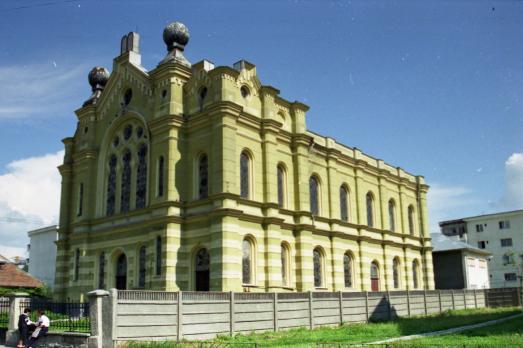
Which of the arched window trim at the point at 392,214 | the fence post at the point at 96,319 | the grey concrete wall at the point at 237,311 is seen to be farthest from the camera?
the arched window trim at the point at 392,214

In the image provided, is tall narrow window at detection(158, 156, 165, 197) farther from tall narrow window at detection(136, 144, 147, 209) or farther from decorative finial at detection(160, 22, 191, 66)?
decorative finial at detection(160, 22, 191, 66)

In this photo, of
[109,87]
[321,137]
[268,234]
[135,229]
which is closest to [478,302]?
[321,137]

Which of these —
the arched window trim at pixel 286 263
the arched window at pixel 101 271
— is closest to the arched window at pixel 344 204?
the arched window trim at pixel 286 263

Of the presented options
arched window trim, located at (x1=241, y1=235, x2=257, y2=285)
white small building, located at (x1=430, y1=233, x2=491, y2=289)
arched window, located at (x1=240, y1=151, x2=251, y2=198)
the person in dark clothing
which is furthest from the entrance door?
the person in dark clothing

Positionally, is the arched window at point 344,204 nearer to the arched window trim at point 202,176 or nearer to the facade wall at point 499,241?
the arched window trim at point 202,176

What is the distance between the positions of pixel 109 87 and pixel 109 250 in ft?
34.3

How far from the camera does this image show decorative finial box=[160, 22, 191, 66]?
1282 inches

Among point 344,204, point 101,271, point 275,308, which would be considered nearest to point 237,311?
point 275,308

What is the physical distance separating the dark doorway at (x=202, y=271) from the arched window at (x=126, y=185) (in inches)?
256

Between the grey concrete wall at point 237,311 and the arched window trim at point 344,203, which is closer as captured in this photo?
the grey concrete wall at point 237,311

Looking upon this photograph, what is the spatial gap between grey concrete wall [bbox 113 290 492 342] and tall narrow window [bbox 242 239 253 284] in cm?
421

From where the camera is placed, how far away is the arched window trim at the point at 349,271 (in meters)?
36.2

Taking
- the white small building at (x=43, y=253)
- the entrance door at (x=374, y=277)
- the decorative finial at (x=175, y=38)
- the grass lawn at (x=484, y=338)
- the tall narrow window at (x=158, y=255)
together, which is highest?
the decorative finial at (x=175, y=38)

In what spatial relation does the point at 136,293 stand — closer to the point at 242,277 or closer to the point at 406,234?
the point at 242,277
